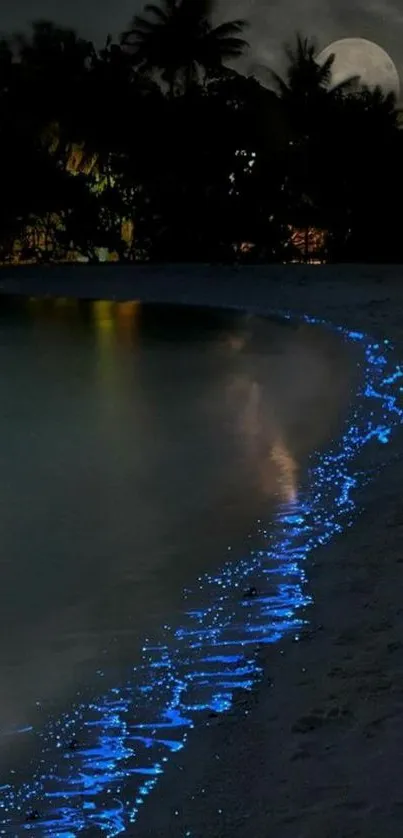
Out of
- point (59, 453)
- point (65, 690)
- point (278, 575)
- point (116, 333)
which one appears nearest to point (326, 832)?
point (65, 690)

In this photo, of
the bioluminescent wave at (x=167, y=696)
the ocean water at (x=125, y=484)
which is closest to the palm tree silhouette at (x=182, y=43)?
the ocean water at (x=125, y=484)

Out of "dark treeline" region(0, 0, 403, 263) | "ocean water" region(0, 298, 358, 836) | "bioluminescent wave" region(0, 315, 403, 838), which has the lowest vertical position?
"bioluminescent wave" region(0, 315, 403, 838)

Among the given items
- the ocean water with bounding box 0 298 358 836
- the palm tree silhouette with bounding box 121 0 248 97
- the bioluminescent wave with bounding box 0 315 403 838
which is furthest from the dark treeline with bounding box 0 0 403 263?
the bioluminescent wave with bounding box 0 315 403 838

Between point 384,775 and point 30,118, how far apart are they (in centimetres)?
3539

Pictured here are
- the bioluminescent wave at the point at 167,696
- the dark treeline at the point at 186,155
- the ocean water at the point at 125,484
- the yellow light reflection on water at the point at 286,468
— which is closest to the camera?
the bioluminescent wave at the point at 167,696

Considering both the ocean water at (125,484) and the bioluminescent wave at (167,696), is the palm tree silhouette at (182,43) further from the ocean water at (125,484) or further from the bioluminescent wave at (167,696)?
the bioluminescent wave at (167,696)

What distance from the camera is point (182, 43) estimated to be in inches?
1457

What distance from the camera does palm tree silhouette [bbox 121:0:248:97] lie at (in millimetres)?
36906

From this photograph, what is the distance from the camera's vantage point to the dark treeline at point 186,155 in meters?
31.1

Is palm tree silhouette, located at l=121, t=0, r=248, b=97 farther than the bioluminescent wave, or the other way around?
palm tree silhouette, located at l=121, t=0, r=248, b=97

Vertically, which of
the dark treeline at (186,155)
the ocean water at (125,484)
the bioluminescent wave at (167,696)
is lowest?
the bioluminescent wave at (167,696)

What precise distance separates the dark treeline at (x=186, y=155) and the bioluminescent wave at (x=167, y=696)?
26.8 meters

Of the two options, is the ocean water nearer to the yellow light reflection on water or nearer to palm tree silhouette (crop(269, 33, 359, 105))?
the yellow light reflection on water

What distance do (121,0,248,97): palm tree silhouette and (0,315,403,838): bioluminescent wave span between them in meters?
33.8
